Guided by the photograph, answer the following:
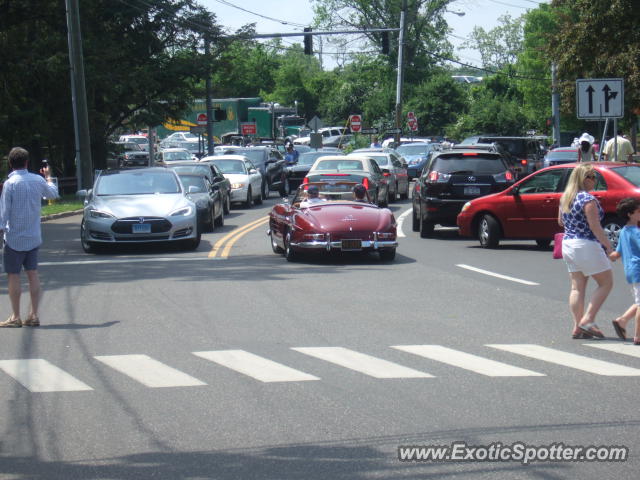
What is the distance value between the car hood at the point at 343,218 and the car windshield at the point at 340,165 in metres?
10.5

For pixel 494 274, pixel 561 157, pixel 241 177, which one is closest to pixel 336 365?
pixel 494 274

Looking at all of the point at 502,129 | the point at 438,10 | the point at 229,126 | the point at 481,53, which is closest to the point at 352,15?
the point at 438,10

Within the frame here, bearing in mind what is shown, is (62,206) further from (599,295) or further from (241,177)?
(599,295)

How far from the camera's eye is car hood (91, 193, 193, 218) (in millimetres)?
19531

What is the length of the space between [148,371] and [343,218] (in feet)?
28.8

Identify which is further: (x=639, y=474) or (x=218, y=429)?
(x=218, y=429)

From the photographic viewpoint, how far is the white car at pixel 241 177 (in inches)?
1277

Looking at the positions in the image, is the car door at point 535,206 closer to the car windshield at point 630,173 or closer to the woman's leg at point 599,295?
the car windshield at point 630,173

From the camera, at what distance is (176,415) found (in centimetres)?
720

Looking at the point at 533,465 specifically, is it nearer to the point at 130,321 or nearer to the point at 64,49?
the point at 130,321

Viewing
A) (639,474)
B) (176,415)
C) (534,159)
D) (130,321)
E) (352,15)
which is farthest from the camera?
(352,15)

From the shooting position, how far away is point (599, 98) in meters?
23.7

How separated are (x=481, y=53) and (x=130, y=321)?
15562 cm

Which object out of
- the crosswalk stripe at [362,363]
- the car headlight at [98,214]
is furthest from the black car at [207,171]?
the crosswalk stripe at [362,363]
